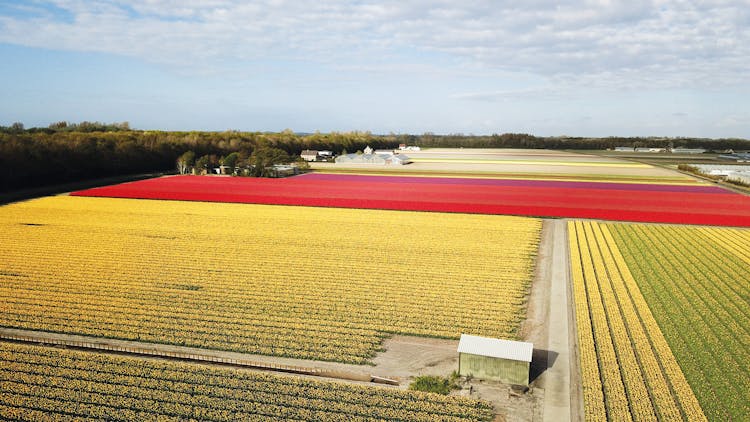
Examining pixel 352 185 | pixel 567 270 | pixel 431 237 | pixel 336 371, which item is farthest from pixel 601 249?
pixel 352 185

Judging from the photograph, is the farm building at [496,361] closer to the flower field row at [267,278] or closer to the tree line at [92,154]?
the flower field row at [267,278]

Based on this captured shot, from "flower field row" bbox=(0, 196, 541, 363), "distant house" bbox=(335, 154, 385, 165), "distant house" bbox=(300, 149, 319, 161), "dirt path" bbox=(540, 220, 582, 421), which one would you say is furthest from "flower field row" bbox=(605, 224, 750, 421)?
"distant house" bbox=(300, 149, 319, 161)

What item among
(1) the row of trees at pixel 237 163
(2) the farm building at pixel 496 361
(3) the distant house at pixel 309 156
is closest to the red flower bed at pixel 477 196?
(1) the row of trees at pixel 237 163

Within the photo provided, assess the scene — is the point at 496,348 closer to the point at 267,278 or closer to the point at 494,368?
the point at 494,368

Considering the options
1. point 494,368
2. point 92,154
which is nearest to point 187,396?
point 494,368

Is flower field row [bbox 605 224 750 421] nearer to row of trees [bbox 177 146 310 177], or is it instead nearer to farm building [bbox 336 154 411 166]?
row of trees [bbox 177 146 310 177]

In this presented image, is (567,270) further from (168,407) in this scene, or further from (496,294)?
(168,407)
